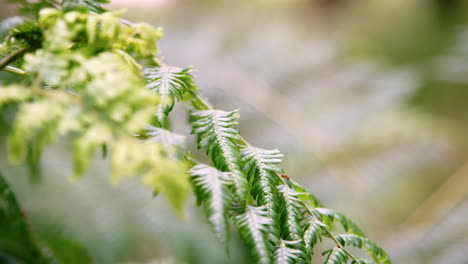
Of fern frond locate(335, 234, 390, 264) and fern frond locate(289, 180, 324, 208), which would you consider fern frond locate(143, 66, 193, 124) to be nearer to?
fern frond locate(289, 180, 324, 208)

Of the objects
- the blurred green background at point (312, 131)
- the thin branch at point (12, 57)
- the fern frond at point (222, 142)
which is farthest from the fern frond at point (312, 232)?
the blurred green background at point (312, 131)

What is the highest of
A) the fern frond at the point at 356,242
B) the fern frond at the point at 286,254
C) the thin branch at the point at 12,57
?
the thin branch at the point at 12,57

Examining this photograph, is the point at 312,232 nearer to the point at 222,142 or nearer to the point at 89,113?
the point at 222,142

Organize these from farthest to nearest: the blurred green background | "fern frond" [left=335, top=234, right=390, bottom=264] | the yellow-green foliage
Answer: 1. the blurred green background
2. "fern frond" [left=335, top=234, right=390, bottom=264]
3. the yellow-green foliage

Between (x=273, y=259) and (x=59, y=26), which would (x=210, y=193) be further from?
(x=59, y=26)

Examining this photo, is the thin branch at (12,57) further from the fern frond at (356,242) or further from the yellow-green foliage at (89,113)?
the fern frond at (356,242)

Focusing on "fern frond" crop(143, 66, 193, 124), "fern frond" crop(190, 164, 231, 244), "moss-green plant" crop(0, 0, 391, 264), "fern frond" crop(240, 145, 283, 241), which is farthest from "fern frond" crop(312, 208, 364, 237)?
"fern frond" crop(143, 66, 193, 124)

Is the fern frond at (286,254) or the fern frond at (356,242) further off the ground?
the fern frond at (356,242)
